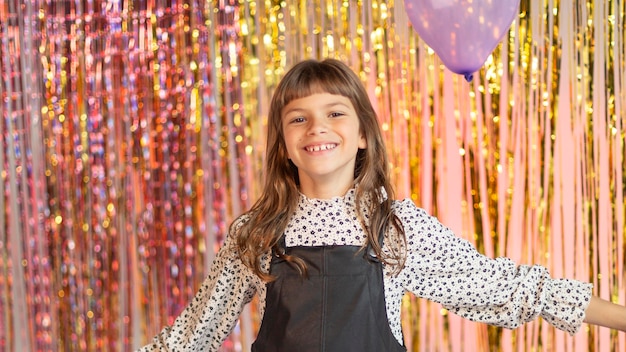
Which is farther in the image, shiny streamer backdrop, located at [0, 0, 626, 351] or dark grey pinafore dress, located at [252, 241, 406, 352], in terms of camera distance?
shiny streamer backdrop, located at [0, 0, 626, 351]

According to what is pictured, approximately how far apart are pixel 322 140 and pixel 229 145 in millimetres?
1202

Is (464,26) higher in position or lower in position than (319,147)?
higher

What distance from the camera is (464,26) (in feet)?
5.87

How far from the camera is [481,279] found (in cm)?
144

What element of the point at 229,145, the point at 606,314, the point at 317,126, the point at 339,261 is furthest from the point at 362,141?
the point at 229,145

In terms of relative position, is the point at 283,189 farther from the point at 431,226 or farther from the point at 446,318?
the point at 446,318

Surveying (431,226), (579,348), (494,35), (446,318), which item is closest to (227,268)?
(431,226)

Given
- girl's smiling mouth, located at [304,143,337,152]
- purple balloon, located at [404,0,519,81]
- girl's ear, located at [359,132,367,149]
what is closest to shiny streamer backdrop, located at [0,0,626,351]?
purple balloon, located at [404,0,519,81]

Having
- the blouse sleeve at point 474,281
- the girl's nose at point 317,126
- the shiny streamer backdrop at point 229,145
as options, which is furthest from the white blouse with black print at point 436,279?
the shiny streamer backdrop at point 229,145

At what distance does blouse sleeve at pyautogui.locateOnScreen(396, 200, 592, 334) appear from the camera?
1.41 metres

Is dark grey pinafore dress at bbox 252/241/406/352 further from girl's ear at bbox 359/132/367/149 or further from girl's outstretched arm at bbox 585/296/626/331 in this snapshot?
girl's outstretched arm at bbox 585/296/626/331

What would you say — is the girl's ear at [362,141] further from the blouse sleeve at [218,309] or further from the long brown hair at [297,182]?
the blouse sleeve at [218,309]

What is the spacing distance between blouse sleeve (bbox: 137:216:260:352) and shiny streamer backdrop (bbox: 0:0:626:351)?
3.45 feet

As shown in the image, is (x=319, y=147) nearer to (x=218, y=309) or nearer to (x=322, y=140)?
(x=322, y=140)
